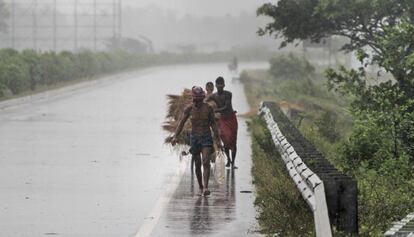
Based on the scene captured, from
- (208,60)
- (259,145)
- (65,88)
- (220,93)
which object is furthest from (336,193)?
(208,60)

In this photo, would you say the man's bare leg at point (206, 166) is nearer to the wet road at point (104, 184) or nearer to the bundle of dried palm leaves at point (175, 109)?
the wet road at point (104, 184)

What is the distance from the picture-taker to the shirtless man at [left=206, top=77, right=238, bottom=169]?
61.4ft

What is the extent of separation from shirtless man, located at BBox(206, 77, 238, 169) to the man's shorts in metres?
2.75

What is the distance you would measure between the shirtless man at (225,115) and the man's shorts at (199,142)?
275 centimetres

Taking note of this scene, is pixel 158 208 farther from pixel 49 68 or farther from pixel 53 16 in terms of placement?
pixel 53 16

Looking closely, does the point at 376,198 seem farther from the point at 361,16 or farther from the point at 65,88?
the point at 65,88

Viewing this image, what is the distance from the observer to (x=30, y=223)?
12.7 m

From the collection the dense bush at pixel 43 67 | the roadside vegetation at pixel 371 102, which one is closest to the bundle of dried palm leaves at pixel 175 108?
the roadside vegetation at pixel 371 102

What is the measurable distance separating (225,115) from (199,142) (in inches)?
119

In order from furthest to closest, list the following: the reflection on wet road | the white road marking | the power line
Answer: the power line < the reflection on wet road < the white road marking

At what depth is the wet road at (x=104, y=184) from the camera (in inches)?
503

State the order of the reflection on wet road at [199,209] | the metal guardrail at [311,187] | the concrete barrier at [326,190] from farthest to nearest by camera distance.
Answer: the reflection on wet road at [199,209] → the concrete barrier at [326,190] → the metal guardrail at [311,187]

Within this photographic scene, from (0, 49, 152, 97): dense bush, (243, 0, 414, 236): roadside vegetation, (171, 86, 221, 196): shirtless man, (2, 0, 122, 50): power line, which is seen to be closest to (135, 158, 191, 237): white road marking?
(171, 86, 221, 196): shirtless man

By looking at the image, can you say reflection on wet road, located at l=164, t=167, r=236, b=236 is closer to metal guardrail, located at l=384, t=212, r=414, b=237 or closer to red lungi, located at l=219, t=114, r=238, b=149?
red lungi, located at l=219, t=114, r=238, b=149
